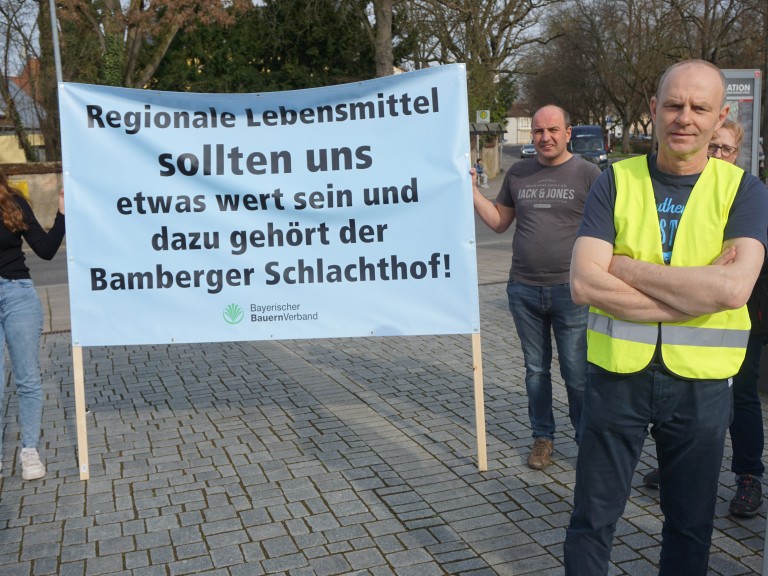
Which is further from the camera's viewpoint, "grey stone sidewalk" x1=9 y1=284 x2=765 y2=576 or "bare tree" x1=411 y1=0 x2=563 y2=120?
"bare tree" x1=411 y1=0 x2=563 y2=120

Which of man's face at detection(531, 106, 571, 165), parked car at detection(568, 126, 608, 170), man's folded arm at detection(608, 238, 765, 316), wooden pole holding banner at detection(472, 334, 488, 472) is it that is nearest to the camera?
man's folded arm at detection(608, 238, 765, 316)

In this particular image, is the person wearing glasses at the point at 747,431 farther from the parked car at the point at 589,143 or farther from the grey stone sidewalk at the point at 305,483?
the parked car at the point at 589,143

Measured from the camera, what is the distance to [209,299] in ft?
16.5

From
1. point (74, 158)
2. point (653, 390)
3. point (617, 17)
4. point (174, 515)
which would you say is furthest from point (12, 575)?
point (617, 17)

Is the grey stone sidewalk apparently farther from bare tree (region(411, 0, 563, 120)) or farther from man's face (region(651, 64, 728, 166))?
bare tree (region(411, 0, 563, 120))

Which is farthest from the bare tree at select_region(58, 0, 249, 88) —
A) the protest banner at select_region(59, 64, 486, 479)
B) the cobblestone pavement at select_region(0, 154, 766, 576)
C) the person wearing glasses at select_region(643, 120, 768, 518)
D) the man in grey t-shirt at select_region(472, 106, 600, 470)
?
the person wearing glasses at select_region(643, 120, 768, 518)

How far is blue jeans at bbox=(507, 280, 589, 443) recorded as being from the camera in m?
4.70

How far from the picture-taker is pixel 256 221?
5.00 m

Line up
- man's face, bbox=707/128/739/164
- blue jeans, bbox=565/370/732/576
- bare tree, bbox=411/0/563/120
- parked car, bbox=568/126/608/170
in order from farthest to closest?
parked car, bbox=568/126/608/170
bare tree, bbox=411/0/563/120
man's face, bbox=707/128/739/164
blue jeans, bbox=565/370/732/576

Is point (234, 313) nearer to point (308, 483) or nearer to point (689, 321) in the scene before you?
point (308, 483)

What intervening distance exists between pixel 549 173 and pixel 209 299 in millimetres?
2057

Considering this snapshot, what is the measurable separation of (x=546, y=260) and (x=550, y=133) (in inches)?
26.7

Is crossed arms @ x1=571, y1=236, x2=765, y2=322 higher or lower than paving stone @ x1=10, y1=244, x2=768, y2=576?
higher

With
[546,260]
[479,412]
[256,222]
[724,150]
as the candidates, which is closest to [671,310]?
[724,150]
